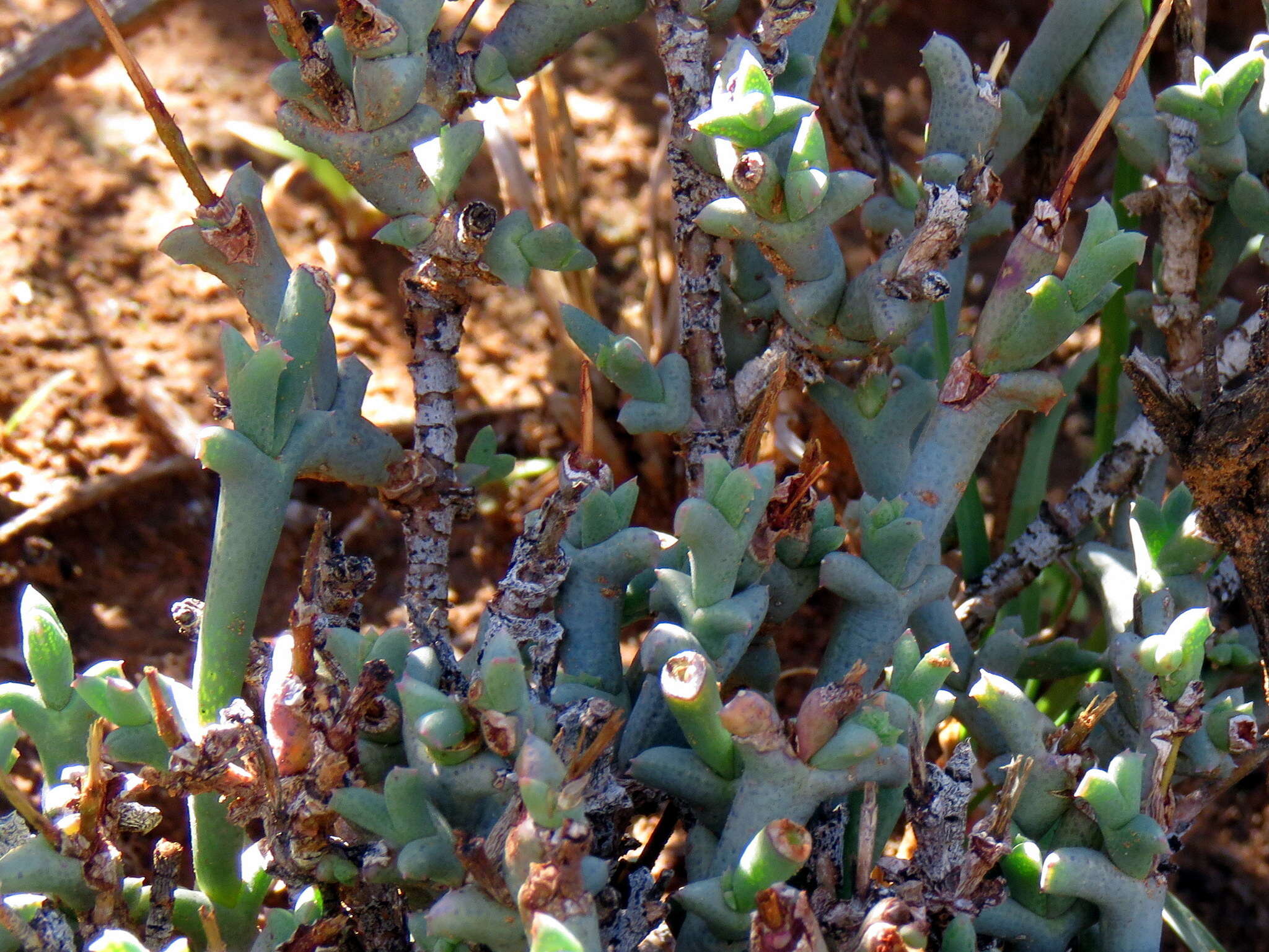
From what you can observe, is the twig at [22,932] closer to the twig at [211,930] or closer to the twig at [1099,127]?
the twig at [211,930]

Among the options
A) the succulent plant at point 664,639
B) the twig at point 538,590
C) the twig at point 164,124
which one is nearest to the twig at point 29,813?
the succulent plant at point 664,639

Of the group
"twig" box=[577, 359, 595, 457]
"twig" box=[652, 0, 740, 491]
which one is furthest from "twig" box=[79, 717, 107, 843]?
"twig" box=[652, 0, 740, 491]

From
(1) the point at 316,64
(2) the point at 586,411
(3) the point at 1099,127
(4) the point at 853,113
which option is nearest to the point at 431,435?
(2) the point at 586,411

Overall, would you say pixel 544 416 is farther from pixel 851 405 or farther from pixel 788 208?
pixel 788 208

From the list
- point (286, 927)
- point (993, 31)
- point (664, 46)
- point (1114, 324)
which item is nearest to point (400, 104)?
point (664, 46)

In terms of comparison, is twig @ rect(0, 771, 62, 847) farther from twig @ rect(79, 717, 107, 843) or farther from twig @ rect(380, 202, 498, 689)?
twig @ rect(380, 202, 498, 689)

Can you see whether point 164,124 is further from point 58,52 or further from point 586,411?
point 58,52

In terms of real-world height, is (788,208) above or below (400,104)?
below

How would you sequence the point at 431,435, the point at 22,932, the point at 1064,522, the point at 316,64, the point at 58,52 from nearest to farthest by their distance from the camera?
the point at 22,932, the point at 316,64, the point at 431,435, the point at 1064,522, the point at 58,52
